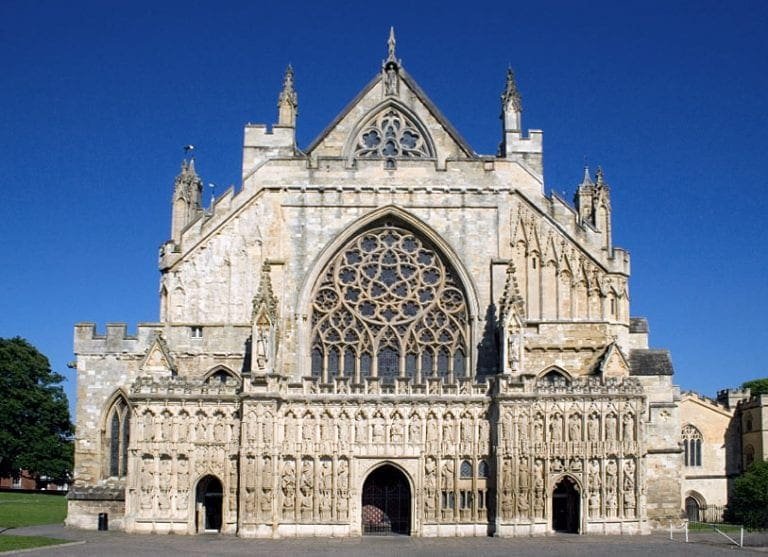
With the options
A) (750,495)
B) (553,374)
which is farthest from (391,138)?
(750,495)

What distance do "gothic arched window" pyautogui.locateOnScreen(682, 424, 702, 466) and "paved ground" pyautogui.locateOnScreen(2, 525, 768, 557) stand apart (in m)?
28.4

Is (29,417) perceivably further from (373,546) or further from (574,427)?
(574,427)

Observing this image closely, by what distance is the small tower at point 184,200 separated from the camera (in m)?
38.2

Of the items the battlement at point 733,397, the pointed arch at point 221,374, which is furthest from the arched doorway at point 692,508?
the pointed arch at point 221,374

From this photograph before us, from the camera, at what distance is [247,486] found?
105ft

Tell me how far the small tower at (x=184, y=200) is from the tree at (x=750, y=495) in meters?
30.5

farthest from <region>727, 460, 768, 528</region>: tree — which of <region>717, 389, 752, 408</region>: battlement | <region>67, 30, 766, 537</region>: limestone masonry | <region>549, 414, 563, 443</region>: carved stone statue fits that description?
<region>549, 414, 563, 443</region>: carved stone statue

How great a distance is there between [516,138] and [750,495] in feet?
80.1

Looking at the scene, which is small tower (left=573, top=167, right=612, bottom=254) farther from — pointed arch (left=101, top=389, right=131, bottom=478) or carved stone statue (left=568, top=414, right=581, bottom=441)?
pointed arch (left=101, top=389, right=131, bottom=478)

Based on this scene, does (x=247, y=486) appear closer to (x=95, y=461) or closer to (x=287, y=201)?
(x=95, y=461)

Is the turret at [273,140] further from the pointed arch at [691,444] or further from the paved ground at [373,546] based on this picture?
the pointed arch at [691,444]

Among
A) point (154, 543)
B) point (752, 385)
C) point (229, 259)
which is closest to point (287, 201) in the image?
point (229, 259)

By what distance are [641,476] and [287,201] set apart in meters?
16.5

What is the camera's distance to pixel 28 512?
41469 millimetres
